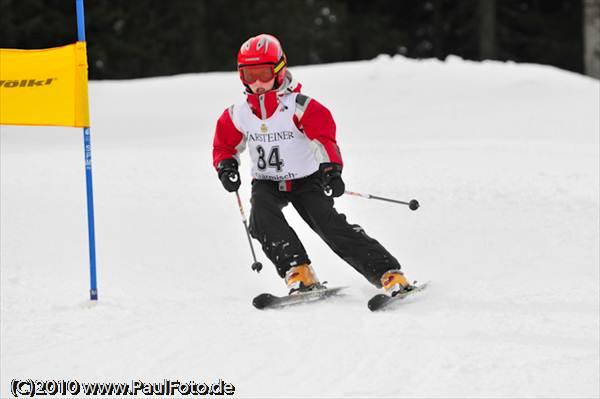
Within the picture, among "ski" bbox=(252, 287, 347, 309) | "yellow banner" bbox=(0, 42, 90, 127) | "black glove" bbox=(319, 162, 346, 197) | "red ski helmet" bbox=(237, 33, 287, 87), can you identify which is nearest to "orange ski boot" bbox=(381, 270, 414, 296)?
"ski" bbox=(252, 287, 347, 309)

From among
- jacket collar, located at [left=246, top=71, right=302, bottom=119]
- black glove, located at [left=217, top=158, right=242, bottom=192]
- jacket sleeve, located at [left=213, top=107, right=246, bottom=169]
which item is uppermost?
jacket collar, located at [left=246, top=71, right=302, bottom=119]

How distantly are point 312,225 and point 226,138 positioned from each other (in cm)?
88

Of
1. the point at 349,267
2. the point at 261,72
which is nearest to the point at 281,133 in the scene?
the point at 261,72

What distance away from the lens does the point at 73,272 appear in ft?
20.4

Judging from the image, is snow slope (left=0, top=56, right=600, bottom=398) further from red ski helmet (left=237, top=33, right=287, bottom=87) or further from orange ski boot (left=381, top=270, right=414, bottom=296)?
red ski helmet (left=237, top=33, right=287, bottom=87)

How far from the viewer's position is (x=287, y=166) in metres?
5.71

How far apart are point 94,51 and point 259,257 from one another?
1919 cm

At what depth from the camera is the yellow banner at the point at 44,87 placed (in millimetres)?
5465

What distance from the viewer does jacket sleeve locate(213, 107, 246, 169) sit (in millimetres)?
5805

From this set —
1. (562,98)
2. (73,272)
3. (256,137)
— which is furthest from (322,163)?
(562,98)

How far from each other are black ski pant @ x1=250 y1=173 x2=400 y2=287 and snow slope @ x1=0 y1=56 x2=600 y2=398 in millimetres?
291

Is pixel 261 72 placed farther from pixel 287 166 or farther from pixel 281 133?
pixel 287 166

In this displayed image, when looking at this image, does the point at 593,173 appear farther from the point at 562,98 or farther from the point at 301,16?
the point at 301,16

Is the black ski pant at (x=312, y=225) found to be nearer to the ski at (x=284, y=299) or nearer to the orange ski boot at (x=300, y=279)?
the orange ski boot at (x=300, y=279)
